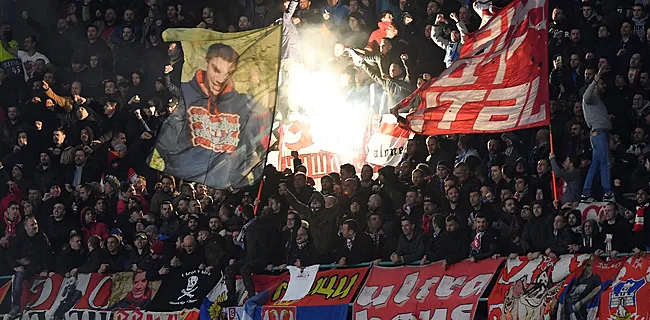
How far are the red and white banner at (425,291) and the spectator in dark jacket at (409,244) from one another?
0.13m

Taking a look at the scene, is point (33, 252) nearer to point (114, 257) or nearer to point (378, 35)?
point (114, 257)

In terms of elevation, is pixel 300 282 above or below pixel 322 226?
below

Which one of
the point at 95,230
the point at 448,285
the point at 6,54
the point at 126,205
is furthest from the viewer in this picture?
the point at 6,54

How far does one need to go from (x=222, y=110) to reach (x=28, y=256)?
356 centimetres

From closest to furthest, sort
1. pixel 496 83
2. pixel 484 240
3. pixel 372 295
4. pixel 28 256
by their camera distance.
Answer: pixel 484 240
pixel 496 83
pixel 372 295
pixel 28 256

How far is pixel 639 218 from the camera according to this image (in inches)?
600

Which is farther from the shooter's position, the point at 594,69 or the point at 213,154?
the point at 213,154

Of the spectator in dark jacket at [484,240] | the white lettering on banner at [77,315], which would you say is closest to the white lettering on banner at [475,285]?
the spectator in dark jacket at [484,240]

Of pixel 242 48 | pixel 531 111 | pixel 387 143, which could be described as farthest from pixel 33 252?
pixel 531 111

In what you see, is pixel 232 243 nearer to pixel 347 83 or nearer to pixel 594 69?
pixel 347 83

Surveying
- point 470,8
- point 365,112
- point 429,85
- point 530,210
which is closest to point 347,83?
point 365,112

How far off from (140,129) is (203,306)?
14.6 feet

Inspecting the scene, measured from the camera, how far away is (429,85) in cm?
1741

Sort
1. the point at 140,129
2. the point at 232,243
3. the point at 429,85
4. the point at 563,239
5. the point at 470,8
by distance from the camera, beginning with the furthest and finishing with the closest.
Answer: the point at 140,129
the point at 470,8
the point at 232,243
the point at 429,85
the point at 563,239
